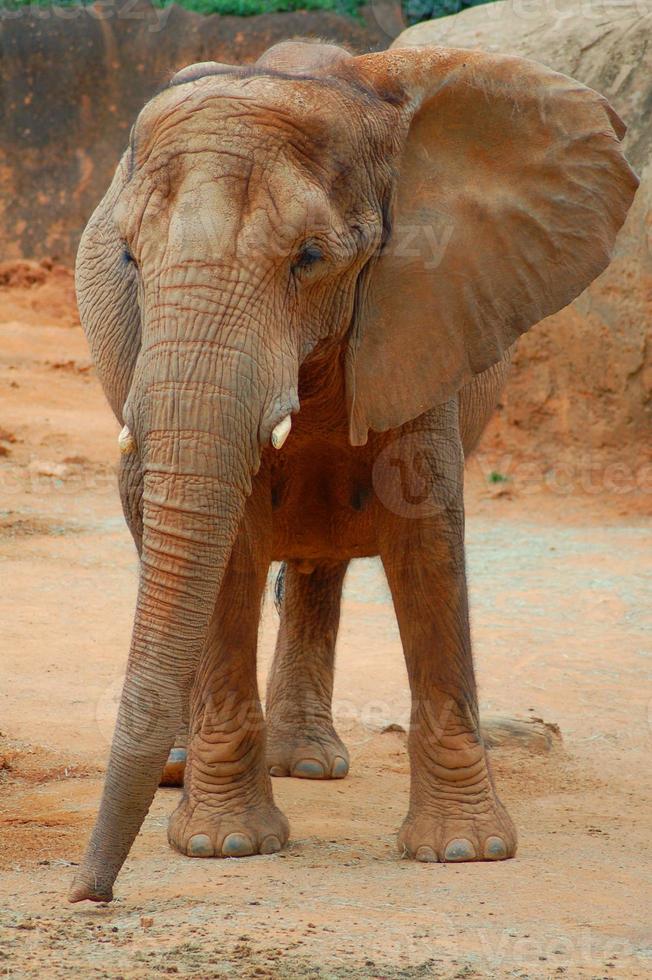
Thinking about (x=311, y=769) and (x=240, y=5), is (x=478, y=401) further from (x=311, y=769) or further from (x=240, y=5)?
(x=240, y=5)

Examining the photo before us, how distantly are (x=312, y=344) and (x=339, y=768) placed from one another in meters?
2.19

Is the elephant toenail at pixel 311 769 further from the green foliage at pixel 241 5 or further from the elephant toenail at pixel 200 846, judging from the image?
the green foliage at pixel 241 5

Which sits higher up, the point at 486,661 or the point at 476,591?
the point at 476,591

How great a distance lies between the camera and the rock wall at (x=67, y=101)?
629 inches

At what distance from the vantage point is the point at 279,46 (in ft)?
13.9

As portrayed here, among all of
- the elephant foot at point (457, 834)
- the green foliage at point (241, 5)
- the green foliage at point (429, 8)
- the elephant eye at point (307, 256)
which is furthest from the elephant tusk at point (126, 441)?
the green foliage at point (241, 5)

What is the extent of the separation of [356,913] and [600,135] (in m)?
2.19

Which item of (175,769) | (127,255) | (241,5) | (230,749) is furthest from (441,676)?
(241,5)

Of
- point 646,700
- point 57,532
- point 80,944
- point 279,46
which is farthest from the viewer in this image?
point 57,532

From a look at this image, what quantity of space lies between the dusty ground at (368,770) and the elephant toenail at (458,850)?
83mm

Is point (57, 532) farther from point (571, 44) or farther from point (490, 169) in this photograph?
point (490, 169)

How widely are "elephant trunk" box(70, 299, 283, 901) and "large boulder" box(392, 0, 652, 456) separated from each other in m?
7.38

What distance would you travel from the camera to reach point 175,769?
212 inches

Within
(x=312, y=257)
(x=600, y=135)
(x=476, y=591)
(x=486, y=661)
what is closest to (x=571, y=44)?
(x=476, y=591)
